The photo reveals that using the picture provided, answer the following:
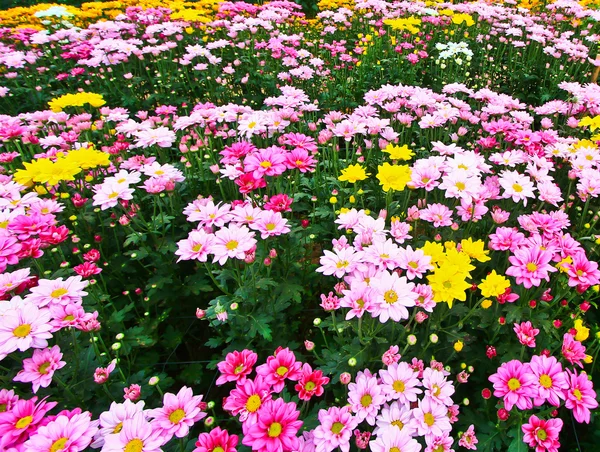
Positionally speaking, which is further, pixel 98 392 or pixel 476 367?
pixel 476 367

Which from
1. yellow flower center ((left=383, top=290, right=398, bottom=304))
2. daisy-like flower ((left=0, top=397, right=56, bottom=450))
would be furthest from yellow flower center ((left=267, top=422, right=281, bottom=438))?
daisy-like flower ((left=0, top=397, right=56, bottom=450))

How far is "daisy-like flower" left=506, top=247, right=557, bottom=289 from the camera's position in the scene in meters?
1.87

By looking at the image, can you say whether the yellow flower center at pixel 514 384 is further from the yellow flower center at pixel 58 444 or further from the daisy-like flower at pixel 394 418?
the yellow flower center at pixel 58 444

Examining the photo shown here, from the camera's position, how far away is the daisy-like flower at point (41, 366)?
1625 millimetres

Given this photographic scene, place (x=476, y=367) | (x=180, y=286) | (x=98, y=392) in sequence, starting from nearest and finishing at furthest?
(x=98, y=392) → (x=476, y=367) → (x=180, y=286)

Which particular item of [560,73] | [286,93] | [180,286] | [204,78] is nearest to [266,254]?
[180,286]

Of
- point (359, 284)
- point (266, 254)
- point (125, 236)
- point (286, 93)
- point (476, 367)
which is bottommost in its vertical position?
point (476, 367)

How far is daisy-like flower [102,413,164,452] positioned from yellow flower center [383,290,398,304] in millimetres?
1086

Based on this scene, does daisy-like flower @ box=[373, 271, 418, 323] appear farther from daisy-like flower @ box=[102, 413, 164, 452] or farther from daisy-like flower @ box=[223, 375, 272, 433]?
daisy-like flower @ box=[102, 413, 164, 452]

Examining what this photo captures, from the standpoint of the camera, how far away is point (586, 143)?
10.2 feet

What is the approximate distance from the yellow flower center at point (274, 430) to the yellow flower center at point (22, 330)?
115 centimetres

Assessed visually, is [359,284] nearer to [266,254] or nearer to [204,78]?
[266,254]

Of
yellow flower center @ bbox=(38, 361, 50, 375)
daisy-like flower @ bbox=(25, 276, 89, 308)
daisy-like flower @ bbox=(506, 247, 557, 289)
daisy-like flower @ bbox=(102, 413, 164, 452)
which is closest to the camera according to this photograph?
daisy-like flower @ bbox=(102, 413, 164, 452)

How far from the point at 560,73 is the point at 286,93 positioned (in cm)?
450
